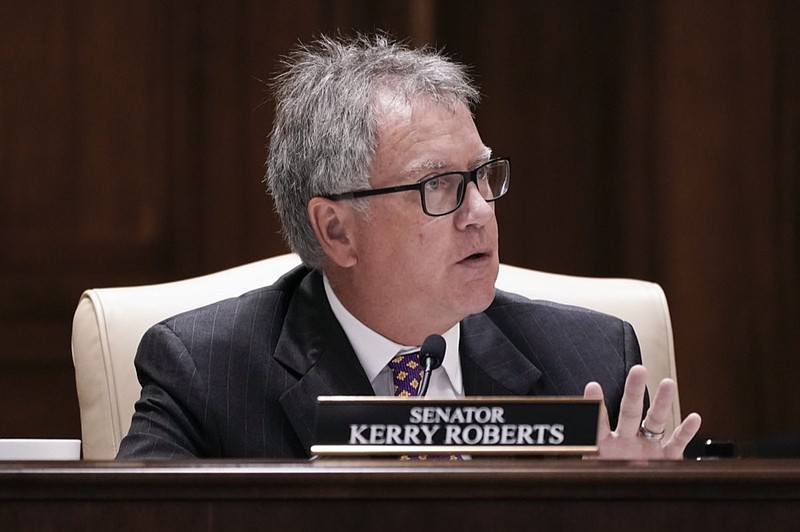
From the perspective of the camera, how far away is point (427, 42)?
10.3 ft

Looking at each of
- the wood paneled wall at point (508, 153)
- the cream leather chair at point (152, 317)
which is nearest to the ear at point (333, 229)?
Answer: the cream leather chair at point (152, 317)

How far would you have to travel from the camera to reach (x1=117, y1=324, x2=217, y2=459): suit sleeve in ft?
5.65

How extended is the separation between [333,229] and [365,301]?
0.45ft

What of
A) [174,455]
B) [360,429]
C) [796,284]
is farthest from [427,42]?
[360,429]

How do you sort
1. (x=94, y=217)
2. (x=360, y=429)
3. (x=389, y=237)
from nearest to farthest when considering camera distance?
(x=360, y=429) → (x=389, y=237) → (x=94, y=217)

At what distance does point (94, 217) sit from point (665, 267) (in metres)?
1.59

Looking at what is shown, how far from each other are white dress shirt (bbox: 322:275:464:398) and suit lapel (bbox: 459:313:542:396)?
2cm

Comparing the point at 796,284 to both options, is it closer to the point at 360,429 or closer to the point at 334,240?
the point at 334,240

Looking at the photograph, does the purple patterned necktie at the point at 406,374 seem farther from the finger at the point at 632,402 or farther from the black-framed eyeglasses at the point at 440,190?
the finger at the point at 632,402

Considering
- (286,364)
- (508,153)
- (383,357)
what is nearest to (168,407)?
(286,364)

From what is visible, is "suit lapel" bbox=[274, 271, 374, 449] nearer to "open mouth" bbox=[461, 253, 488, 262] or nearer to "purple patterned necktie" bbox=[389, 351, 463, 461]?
"purple patterned necktie" bbox=[389, 351, 463, 461]

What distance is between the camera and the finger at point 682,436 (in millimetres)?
1486

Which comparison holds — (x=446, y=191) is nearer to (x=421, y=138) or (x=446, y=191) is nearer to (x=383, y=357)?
(x=421, y=138)

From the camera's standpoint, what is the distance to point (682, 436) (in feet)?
4.92
